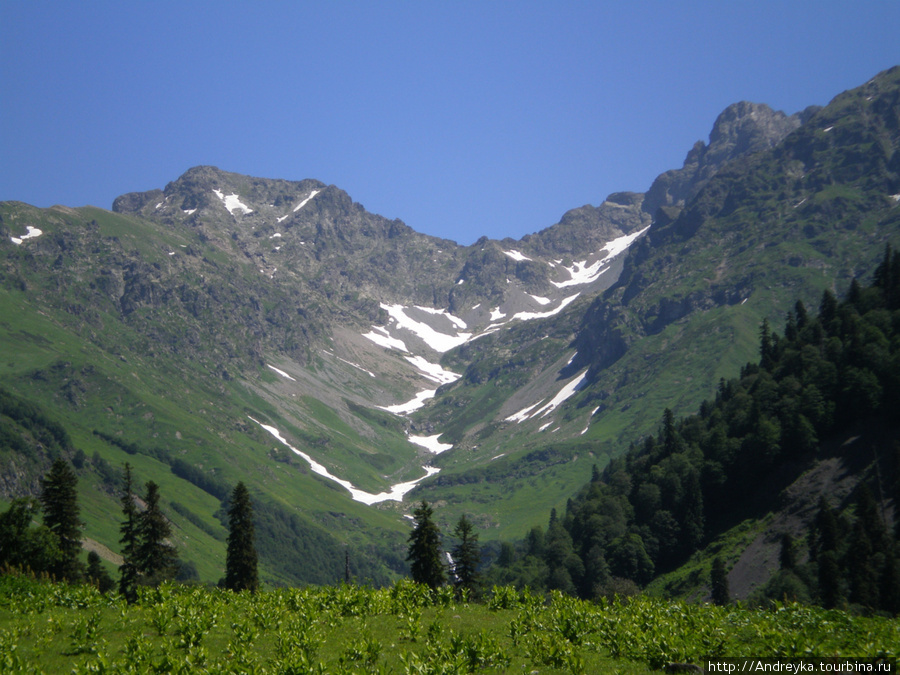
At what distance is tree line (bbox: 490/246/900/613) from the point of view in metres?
90.1

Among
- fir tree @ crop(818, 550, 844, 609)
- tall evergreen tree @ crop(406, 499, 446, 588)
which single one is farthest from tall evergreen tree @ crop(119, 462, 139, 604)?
fir tree @ crop(818, 550, 844, 609)

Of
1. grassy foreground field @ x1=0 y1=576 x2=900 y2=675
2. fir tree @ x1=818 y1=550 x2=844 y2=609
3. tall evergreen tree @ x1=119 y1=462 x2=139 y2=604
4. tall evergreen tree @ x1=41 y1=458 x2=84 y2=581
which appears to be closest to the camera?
grassy foreground field @ x1=0 y1=576 x2=900 y2=675

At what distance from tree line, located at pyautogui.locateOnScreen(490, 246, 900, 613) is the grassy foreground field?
2830 inches

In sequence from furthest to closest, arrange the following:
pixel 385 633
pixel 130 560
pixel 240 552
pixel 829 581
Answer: pixel 829 581
pixel 240 552
pixel 130 560
pixel 385 633

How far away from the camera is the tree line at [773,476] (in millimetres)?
90062

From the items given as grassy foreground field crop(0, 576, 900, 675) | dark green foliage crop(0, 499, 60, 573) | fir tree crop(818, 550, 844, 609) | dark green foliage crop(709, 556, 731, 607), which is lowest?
dark green foliage crop(709, 556, 731, 607)

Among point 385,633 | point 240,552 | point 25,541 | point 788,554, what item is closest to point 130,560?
point 240,552

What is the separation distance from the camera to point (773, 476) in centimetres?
12125

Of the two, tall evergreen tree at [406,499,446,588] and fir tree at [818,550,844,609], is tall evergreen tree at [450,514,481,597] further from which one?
fir tree at [818,550,844,609]

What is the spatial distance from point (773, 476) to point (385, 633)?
117 m

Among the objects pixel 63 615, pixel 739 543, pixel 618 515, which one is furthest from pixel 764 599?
pixel 63 615

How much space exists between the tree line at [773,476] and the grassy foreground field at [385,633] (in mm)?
71889

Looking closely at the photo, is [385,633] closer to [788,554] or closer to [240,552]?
[240,552]

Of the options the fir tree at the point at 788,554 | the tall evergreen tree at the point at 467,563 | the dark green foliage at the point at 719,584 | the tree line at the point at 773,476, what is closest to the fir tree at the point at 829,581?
the tree line at the point at 773,476
